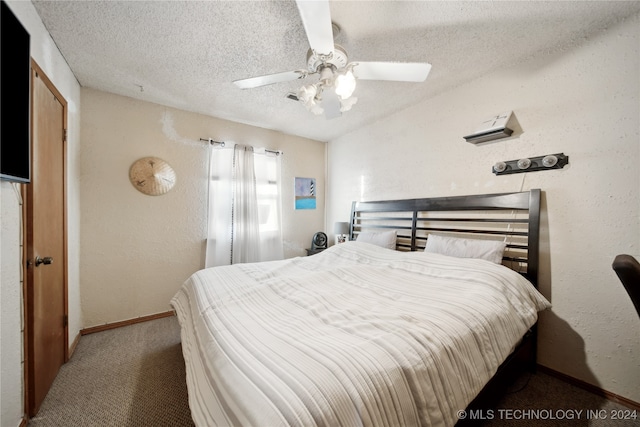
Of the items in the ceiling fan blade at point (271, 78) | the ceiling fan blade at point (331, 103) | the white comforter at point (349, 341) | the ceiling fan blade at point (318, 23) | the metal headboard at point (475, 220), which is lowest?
the white comforter at point (349, 341)

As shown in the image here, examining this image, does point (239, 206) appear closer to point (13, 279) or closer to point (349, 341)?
point (13, 279)

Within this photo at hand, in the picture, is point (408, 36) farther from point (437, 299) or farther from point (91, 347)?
point (91, 347)

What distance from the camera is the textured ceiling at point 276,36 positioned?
1425 mm

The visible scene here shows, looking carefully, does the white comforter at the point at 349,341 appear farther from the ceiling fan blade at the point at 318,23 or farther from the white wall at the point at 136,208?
the ceiling fan blade at the point at 318,23

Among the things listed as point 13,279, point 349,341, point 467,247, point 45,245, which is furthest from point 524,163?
point 45,245

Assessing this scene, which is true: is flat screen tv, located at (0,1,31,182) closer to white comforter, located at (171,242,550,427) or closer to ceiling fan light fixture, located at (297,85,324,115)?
white comforter, located at (171,242,550,427)

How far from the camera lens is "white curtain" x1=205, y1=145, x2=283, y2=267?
3.01m

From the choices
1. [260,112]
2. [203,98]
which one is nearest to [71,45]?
[203,98]

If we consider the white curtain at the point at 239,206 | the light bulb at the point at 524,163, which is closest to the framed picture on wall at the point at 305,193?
the white curtain at the point at 239,206

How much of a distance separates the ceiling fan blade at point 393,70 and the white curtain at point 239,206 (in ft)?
7.04

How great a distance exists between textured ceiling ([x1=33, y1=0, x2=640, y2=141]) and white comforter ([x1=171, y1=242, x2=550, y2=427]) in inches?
65.7

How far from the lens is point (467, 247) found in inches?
79.4

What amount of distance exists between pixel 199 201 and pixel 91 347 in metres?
1.72

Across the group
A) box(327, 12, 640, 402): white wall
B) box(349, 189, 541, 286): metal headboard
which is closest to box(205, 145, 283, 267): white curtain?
box(349, 189, 541, 286): metal headboard
